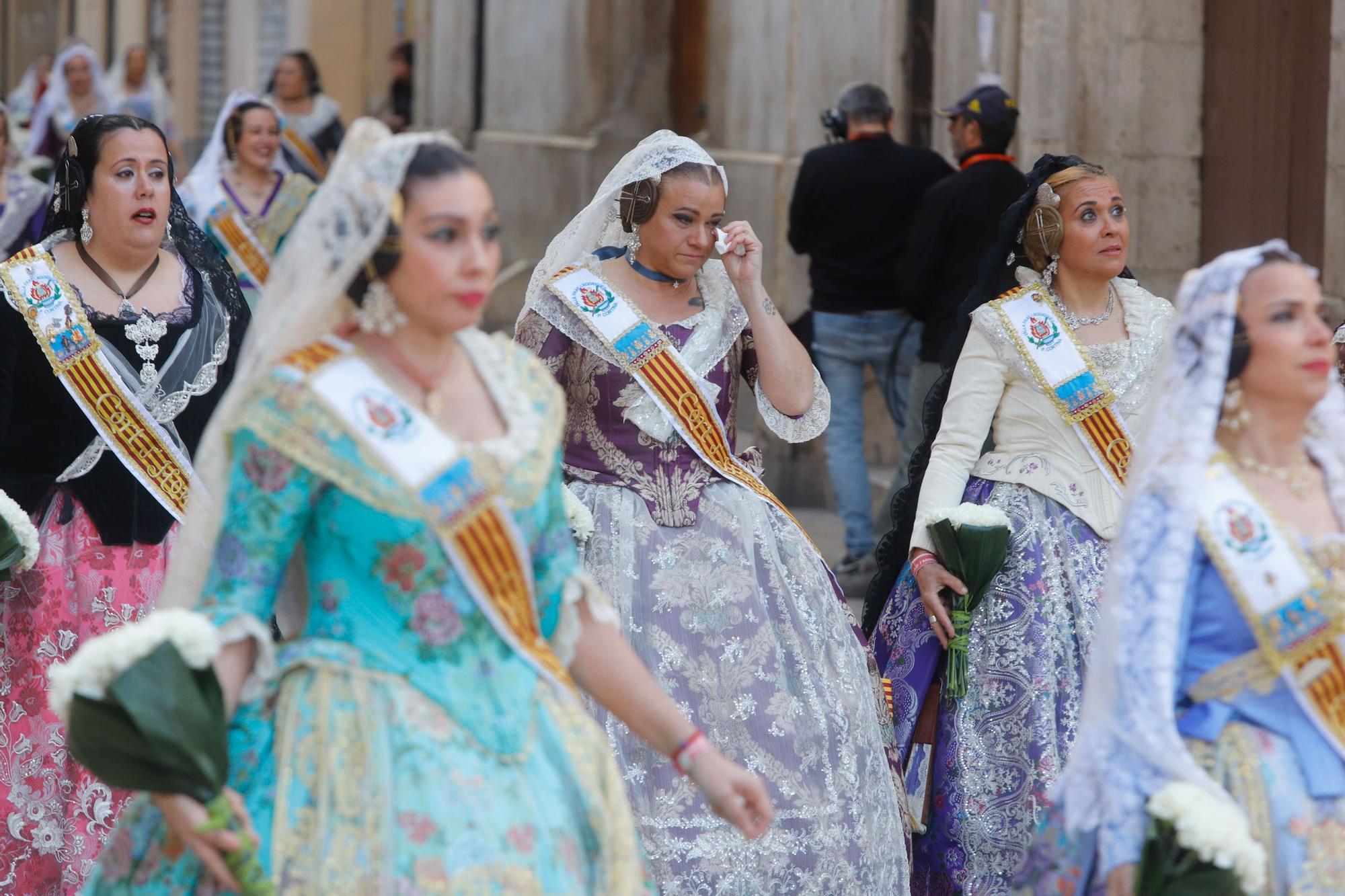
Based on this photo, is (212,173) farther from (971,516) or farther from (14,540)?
(971,516)

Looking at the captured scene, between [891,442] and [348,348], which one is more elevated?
[348,348]

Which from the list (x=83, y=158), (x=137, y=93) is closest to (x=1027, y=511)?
(x=83, y=158)

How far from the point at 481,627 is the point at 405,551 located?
16 centimetres

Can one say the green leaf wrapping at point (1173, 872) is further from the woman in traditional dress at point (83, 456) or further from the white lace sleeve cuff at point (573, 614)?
the woman in traditional dress at point (83, 456)

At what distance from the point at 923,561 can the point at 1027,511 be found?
28cm

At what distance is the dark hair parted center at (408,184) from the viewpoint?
3068 millimetres

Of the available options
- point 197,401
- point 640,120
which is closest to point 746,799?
point 197,401

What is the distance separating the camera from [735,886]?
14.9ft

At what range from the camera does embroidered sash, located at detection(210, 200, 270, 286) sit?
9281mm

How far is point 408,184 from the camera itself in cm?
307

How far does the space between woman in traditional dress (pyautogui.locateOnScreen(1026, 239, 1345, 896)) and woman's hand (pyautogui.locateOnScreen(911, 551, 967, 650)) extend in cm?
149

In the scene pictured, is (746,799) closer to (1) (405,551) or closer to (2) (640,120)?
(1) (405,551)

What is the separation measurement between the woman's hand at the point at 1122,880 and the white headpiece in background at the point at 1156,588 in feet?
0.24

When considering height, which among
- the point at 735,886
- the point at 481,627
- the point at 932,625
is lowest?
the point at 735,886
